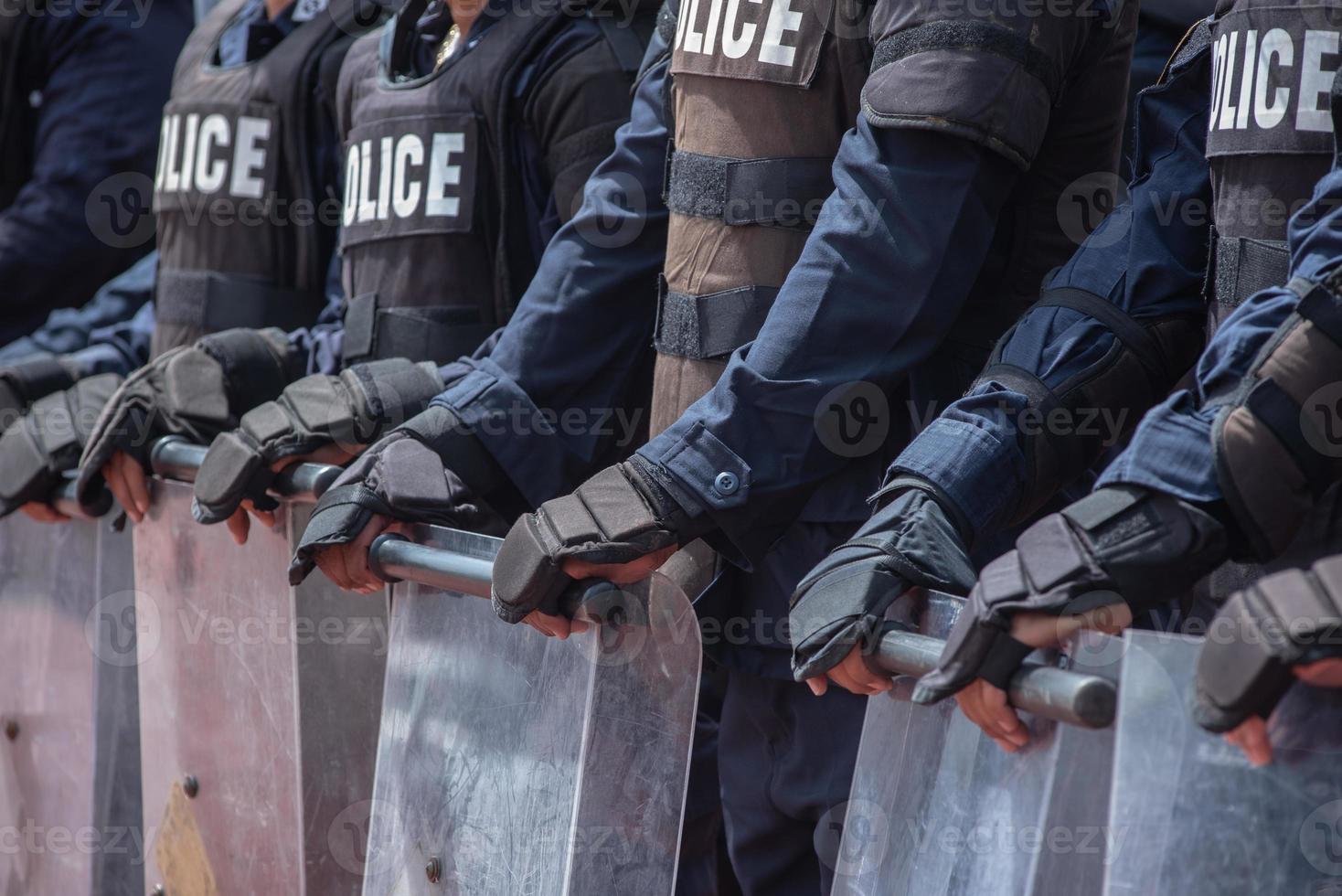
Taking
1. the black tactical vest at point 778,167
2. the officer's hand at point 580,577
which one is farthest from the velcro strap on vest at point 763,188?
the officer's hand at point 580,577

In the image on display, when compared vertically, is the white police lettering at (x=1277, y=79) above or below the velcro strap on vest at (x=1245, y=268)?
above

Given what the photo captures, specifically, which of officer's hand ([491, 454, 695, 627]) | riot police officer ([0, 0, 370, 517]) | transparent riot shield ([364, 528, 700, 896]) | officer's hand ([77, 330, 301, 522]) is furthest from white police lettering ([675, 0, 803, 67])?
riot police officer ([0, 0, 370, 517])

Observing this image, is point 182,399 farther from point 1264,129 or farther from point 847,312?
point 1264,129

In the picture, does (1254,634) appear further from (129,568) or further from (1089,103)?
(129,568)

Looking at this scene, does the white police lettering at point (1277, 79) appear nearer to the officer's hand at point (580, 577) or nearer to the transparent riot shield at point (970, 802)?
the transparent riot shield at point (970, 802)

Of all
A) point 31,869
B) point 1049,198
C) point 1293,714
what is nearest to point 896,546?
point 1293,714

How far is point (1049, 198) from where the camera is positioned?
191 cm

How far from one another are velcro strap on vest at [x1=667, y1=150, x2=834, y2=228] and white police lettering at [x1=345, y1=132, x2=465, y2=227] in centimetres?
60

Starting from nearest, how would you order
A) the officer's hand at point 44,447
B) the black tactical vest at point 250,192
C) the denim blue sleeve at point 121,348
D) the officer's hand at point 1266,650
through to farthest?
the officer's hand at point 1266,650
the officer's hand at point 44,447
the black tactical vest at point 250,192
the denim blue sleeve at point 121,348

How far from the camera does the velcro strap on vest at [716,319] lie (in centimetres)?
200

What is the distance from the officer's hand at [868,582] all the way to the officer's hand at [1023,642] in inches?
6.0

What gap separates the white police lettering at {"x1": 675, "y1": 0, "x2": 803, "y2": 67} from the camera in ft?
6.25

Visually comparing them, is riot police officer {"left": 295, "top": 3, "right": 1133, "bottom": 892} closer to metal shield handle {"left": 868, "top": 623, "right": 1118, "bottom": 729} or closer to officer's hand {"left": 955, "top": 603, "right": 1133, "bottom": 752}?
metal shield handle {"left": 868, "top": 623, "right": 1118, "bottom": 729}

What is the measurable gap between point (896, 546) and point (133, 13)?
2.81m
